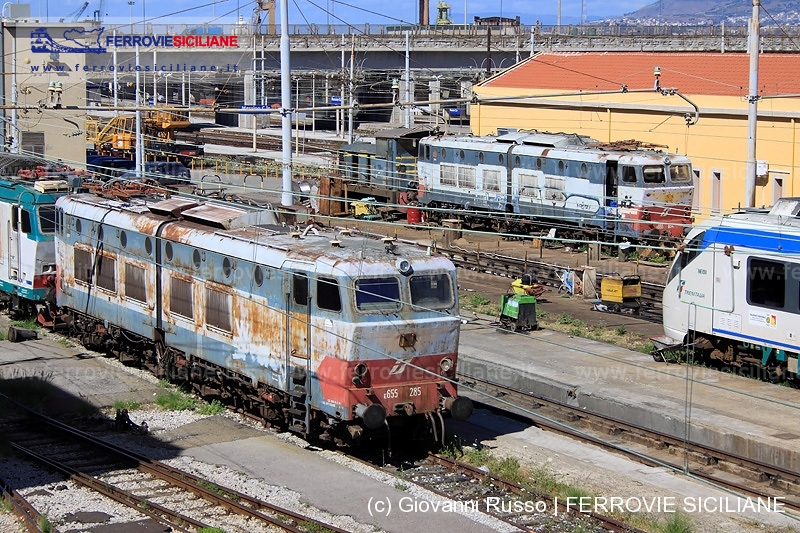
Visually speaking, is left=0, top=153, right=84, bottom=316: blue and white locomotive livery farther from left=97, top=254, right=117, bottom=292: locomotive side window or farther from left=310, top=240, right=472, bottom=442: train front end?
left=310, top=240, right=472, bottom=442: train front end

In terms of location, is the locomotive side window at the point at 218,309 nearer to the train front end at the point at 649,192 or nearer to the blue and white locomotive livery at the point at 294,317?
the blue and white locomotive livery at the point at 294,317

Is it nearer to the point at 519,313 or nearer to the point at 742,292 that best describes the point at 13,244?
the point at 519,313

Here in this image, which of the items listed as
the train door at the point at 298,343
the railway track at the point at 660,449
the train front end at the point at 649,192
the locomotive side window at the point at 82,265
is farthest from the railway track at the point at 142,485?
the train front end at the point at 649,192

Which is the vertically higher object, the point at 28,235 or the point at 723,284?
the point at 28,235

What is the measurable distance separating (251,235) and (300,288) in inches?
92.0

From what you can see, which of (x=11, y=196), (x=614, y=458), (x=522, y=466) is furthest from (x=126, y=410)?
(x=11, y=196)

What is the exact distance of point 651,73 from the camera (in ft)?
153

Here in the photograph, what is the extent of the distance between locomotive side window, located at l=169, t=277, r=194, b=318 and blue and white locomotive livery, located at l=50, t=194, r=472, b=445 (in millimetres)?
32

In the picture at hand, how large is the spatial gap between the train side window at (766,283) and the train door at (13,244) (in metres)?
16.6

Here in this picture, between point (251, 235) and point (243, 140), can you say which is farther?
point (243, 140)

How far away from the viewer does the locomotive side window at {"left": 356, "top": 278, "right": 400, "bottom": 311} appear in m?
15.2

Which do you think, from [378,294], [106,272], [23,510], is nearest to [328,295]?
[378,294]

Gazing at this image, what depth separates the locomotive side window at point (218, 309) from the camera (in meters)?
17.7

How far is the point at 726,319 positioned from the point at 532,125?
28986 millimetres
